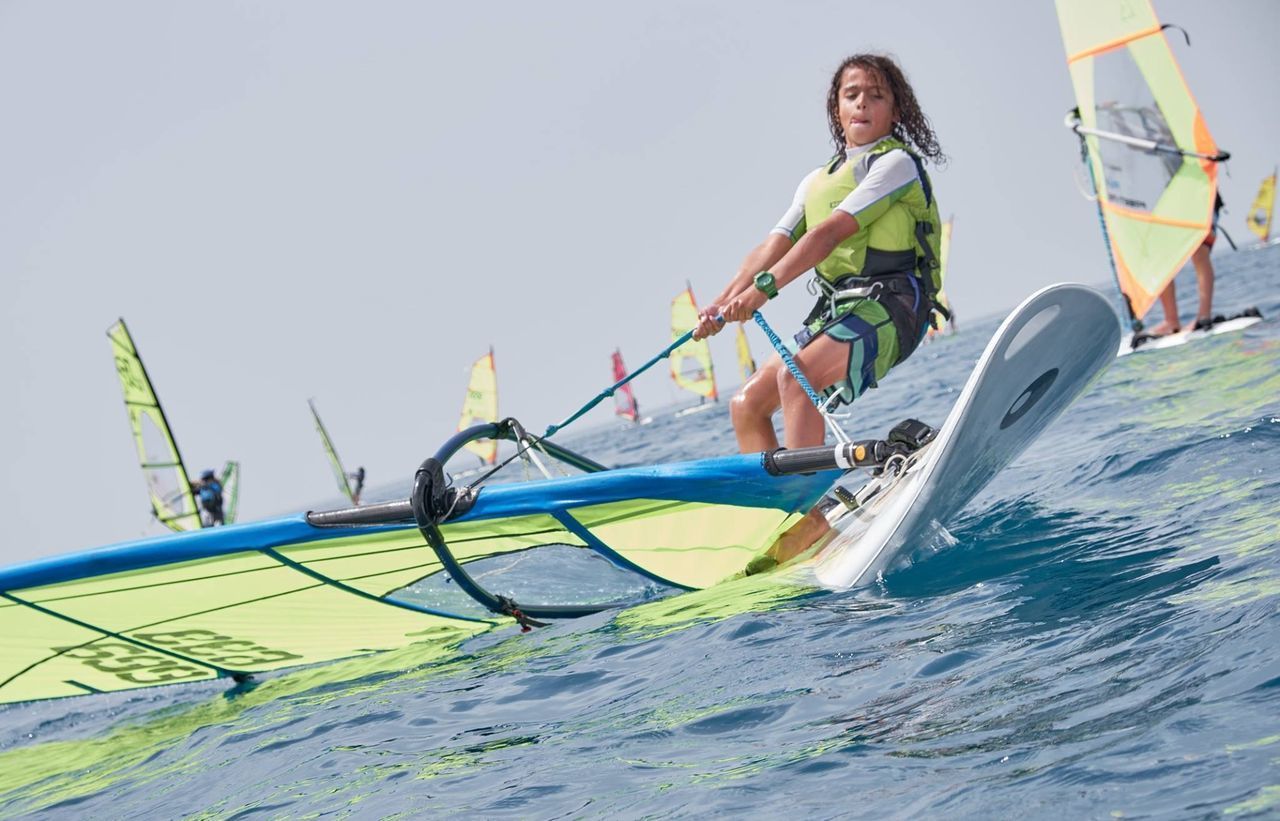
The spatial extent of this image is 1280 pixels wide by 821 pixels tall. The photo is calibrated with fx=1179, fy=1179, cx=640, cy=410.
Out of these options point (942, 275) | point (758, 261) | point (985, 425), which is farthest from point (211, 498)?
point (985, 425)

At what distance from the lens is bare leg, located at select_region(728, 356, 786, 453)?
167 inches

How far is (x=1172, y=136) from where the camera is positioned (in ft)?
42.3

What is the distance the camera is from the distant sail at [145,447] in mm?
13172

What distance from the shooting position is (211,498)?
19797mm

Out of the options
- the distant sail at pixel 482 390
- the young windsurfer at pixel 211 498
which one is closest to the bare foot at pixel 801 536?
the young windsurfer at pixel 211 498

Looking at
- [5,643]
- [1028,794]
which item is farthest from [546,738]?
[5,643]

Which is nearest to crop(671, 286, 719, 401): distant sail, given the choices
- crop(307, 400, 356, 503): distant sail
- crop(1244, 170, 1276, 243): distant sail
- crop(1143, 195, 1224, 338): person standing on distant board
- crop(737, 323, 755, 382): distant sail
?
crop(737, 323, 755, 382): distant sail

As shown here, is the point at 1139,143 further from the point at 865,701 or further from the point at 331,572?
the point at 865,701

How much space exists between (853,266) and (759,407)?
605mm

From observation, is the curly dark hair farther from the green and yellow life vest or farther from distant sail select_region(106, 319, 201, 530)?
distant sail select_region(106, 319, 201, 530)

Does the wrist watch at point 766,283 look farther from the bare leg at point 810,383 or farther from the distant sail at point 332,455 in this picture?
the distant sail at point 332,455

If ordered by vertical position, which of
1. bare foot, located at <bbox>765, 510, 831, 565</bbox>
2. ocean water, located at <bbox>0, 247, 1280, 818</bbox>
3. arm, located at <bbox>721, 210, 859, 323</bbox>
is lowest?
ocean water, located at <bbox>0, 247, 1280, 818</bbox>

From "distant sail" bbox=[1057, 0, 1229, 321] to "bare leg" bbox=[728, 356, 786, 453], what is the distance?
9.90m

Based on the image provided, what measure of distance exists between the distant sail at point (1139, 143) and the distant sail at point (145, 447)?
34.6ft
